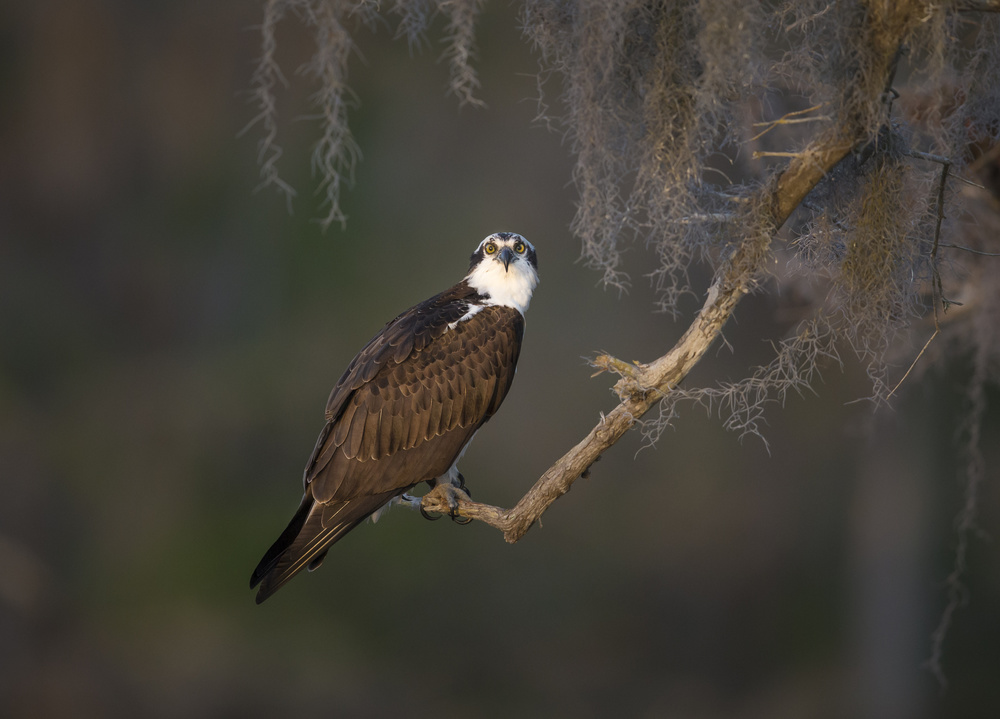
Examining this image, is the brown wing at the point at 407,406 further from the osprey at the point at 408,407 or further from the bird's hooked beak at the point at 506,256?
the bird's hooked beak at the point at 506,256

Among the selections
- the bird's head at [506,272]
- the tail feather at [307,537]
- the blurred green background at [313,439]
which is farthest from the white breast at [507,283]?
the blurred green background at [313,439]

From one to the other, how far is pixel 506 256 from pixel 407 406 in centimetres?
53

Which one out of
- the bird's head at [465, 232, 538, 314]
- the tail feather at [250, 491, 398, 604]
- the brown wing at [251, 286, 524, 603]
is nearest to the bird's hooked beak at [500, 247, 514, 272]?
the bird's head at [465, 232, 538, 314]

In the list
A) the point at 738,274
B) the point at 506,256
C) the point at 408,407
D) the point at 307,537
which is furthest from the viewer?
the point at 506,256

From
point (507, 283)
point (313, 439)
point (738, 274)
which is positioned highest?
point (738, 274)

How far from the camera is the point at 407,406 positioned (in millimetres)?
2258

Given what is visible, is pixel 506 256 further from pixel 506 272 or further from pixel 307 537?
pixel 307 537

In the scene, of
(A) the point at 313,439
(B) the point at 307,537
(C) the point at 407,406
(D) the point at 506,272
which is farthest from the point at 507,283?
(A) the point at 313,439

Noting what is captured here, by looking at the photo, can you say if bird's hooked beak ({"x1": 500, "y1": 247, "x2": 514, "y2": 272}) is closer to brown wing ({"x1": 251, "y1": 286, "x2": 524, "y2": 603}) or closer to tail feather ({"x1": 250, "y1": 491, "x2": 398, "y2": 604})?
brown wing ({"x1": 251, "y1": 286, "x2": 524, "y2": 603})

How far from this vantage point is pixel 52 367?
4625 millimetres

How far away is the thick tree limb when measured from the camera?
1277 millimetres

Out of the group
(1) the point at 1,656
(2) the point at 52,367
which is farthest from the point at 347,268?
(1) the point at 1,656

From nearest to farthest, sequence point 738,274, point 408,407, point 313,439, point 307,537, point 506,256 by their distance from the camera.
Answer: point 738,274
point 307,537
point 408,407
point 506,256
point 313,439

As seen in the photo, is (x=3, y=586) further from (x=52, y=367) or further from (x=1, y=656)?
(x=52, y=367)
